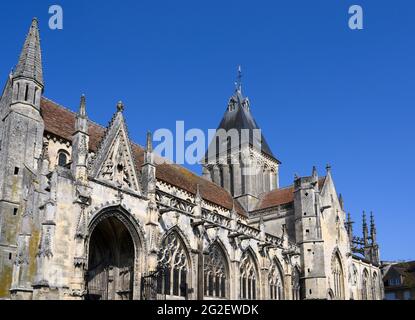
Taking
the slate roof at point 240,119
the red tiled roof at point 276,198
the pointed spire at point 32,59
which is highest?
the slate roof at point 240,119

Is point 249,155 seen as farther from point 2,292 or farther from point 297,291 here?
point 2,292

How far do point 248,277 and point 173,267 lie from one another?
7431 millimetres

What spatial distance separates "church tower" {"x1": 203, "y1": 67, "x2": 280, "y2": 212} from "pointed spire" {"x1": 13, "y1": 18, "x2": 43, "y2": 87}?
22666mm

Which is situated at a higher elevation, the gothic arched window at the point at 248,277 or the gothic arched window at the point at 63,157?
the gothic arched window at the point at 63,157

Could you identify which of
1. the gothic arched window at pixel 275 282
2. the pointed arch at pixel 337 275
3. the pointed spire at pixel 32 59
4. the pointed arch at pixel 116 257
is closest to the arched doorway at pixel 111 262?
the pointed arch at pixel 116 257

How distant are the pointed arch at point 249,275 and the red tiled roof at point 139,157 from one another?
571 centimetres

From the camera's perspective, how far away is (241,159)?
4428 cm

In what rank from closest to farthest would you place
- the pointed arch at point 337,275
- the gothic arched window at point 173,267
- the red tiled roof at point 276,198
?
the gothic arched window at point 173,267 → the pointed arch at point 337,275 → the red tiled roof at point 276,198

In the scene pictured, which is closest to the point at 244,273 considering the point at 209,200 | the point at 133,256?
the point at 209,200

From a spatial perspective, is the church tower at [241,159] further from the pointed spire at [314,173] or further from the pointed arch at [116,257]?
the pointed arch at [116,257]

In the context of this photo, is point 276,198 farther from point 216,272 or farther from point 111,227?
point 111,227

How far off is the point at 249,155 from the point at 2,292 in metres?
28.5

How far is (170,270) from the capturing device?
74.7ft

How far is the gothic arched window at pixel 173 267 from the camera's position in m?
22.2
